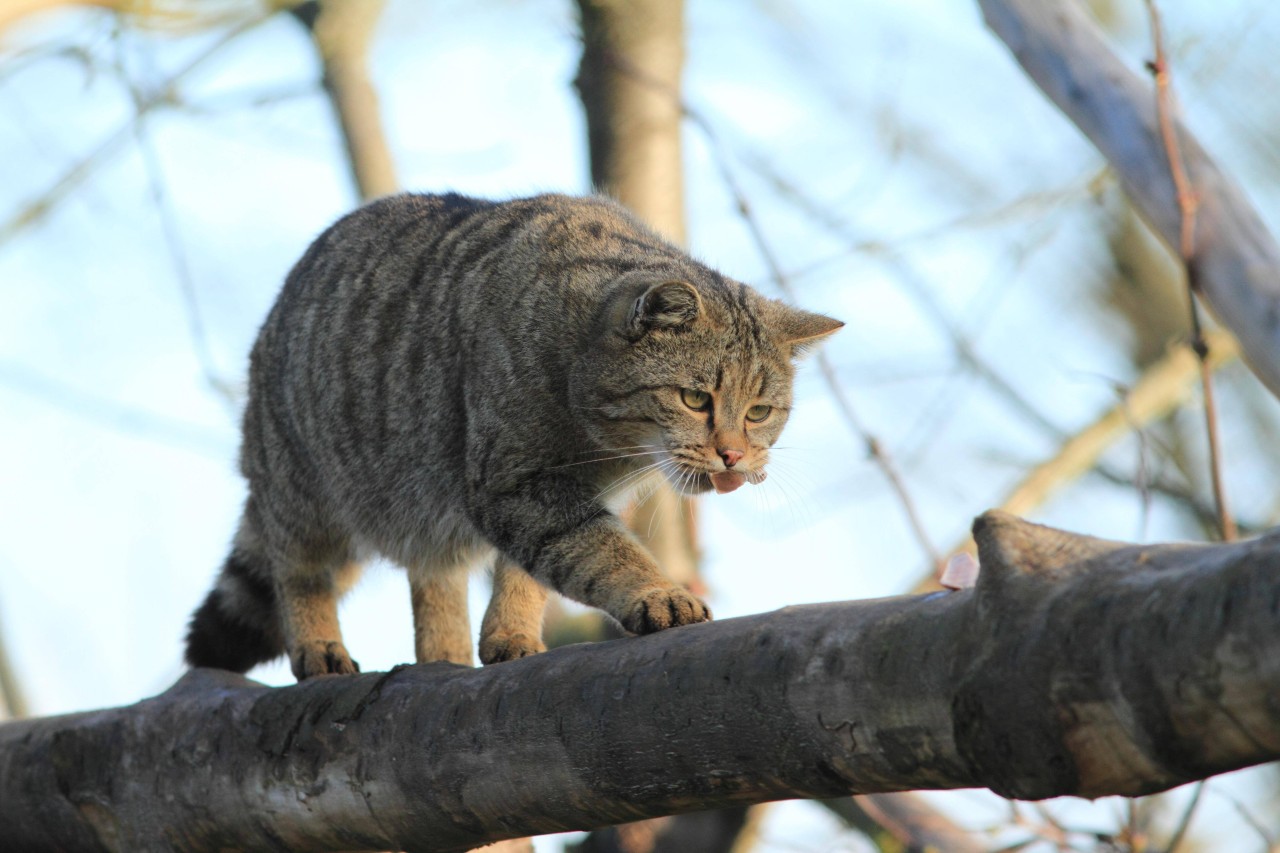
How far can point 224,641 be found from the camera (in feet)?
12.2

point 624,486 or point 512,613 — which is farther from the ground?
point 624,486

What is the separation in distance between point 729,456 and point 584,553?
46cm

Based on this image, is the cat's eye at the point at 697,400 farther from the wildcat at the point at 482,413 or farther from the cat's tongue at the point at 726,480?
the cat's tongue at the point at 726,480

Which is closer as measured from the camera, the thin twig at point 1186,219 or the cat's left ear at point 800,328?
the thin twig at point 1186,219

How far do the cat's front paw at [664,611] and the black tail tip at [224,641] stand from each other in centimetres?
164

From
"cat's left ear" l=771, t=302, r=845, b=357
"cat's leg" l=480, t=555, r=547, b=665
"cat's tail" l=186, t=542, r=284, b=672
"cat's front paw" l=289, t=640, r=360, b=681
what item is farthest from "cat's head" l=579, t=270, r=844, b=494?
"cat's tail" l=186, t=542, r=284, b=672

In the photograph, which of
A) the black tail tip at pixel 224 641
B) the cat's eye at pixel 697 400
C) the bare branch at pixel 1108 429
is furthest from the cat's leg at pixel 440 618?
the bare branch at pixel 1108 429

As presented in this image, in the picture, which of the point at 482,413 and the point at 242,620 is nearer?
the point at 482,413

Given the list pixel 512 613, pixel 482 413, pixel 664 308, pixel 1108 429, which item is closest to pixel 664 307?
pixel 664 308

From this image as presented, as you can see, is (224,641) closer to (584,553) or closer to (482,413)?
(482,413)

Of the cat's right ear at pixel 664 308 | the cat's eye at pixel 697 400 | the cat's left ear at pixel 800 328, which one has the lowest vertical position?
the cat's eye at pixel 697 400

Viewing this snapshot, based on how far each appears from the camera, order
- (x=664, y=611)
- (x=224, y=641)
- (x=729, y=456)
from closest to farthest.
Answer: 1. (x=664, y=611)
2. (x=729, y=456)
3. (x=224, y=641)

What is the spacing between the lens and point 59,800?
3215 millimetres

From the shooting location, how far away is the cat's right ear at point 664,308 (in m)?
3.06
